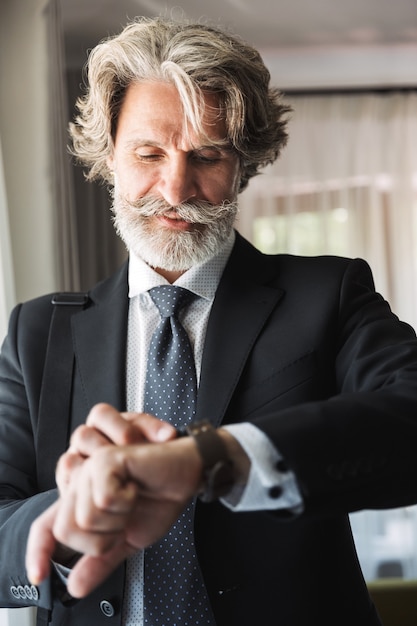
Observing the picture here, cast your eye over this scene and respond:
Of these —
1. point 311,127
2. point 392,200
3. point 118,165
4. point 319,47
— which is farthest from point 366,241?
point 118,165

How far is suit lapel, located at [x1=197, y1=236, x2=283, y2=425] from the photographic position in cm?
132

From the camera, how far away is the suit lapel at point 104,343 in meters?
1.38

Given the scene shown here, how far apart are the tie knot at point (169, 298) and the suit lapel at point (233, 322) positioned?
0.18 feet

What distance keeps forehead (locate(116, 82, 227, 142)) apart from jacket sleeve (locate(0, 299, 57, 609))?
0.38m

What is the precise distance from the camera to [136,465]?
2.72 ft

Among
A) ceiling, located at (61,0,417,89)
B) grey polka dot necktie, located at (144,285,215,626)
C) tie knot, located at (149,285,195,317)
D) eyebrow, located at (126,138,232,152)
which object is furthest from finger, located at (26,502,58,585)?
ceiling, located at (61,0,417,89)

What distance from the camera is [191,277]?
147 cm

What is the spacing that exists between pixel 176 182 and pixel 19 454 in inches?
19.9

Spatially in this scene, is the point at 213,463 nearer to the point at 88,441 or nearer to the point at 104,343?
the point at 88,441

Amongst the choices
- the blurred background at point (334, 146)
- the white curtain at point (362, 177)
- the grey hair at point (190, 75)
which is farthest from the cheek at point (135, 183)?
the white curtain at point (362, 177)

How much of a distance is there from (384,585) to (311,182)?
9.71ft

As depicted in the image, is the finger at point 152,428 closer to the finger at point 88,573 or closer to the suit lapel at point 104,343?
the finger at point 88,573

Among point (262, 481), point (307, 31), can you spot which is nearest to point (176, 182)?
point (262, 481)

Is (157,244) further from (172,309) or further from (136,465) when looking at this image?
(136,465)
